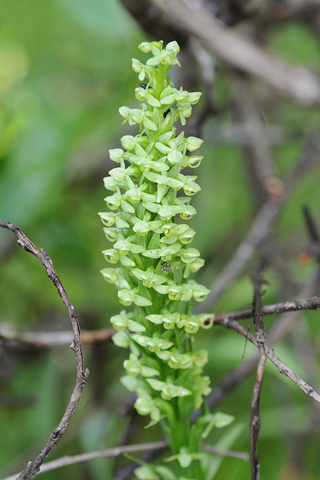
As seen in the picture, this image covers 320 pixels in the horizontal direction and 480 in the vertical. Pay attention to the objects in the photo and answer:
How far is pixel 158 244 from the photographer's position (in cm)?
44

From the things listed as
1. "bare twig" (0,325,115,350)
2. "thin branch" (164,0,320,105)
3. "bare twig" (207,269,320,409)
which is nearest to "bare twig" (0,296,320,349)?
"bare twig" (0,325,115,350)

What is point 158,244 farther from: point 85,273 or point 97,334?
point 85,273

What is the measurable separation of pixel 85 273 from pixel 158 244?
91cm

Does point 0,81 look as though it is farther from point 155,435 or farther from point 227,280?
point 155,435

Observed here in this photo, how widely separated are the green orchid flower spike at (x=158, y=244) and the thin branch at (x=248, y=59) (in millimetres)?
562

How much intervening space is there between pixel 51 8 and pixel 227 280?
157 centimetres

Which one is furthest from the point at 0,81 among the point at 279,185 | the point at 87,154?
the point at 279,185

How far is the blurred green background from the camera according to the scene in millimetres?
1079

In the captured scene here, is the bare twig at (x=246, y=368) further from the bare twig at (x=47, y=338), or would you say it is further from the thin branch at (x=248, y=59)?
the thin branch at (x=248, y=59)

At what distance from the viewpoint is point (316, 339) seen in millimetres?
1186

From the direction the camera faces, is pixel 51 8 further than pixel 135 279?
Yes

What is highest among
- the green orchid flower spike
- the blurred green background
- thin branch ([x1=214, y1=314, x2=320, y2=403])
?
the blurred green background

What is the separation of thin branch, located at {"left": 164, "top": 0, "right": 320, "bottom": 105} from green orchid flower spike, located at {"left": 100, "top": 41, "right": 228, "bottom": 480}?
1.84 feet

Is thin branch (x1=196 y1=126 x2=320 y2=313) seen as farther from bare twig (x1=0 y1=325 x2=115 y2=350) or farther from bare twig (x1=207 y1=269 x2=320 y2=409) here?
bare twig (x1=0 y1=325 x2=115 y2=350)
